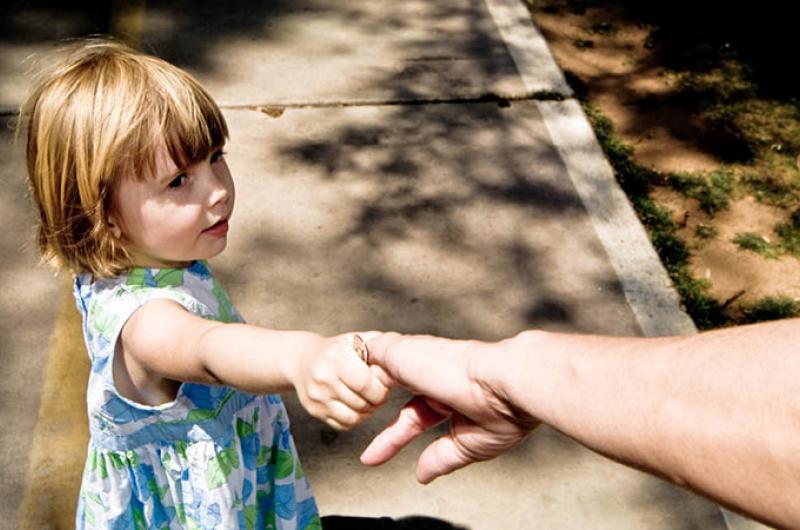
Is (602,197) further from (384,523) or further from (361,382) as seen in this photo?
(361,382)

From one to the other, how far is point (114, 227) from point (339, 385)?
701mm

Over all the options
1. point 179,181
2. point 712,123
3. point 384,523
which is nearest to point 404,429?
point 179,181

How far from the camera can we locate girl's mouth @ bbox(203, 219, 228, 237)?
1938 millimetres

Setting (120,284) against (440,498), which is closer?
(120,284)

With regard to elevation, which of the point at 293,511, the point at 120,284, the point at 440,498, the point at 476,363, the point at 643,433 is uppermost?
the point at 643,433

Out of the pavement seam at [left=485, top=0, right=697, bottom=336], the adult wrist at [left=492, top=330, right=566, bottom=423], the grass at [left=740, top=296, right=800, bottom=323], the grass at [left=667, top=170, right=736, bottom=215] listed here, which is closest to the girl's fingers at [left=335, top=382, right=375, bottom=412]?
the adult wrist at [left=492, top=330, right=566, bottom=423]

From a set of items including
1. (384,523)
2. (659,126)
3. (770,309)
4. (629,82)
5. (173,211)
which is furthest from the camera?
(629,82)

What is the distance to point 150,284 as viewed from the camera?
1959mm

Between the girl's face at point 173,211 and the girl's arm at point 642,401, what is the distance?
1.65 ft

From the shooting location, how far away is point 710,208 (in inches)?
157

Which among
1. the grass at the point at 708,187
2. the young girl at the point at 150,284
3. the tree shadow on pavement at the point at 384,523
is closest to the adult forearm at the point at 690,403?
the young girl at the point at 150,284

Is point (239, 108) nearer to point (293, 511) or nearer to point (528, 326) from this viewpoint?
point (528, 326)

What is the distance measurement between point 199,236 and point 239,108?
2574 mm

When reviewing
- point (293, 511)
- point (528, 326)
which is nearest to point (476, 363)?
point (293, 511)
